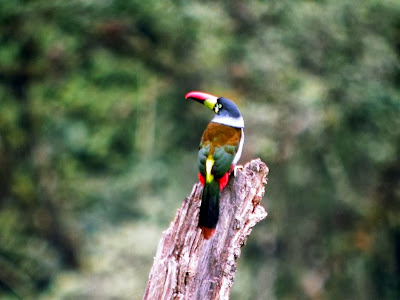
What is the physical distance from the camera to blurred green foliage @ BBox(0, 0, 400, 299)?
675 centimetres

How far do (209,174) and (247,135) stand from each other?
4108 millimetres

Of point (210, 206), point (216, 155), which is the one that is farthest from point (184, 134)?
point (210, 206)

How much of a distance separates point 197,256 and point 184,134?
6039 millimetres

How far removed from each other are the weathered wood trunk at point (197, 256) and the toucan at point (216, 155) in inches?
2.2

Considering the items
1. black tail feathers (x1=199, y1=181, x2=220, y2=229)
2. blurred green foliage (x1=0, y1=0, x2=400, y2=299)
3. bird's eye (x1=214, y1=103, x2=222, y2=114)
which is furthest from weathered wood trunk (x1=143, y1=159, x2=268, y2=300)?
blurred green foliage (x1=0, y1=0, x2=400, y2=299)

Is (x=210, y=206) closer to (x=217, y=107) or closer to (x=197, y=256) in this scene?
(x=197, y=256)

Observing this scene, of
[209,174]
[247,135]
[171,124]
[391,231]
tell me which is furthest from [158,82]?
[209,174]

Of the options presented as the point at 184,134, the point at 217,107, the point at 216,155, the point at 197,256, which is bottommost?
the point at 197,256

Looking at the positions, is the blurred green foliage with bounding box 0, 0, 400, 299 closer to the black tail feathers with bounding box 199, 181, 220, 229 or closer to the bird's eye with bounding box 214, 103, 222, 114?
the bird's eye with bounding box 214, 103, 222, 114

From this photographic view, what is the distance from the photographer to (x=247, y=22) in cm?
806

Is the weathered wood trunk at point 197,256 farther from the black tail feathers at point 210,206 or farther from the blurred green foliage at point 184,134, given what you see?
the blurred green foliage at point 184,134

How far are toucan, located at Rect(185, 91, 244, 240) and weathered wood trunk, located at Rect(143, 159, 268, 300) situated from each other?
0.06m

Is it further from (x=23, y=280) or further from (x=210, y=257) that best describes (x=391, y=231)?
(x=23, y=280)

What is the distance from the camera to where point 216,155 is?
9.90ft
